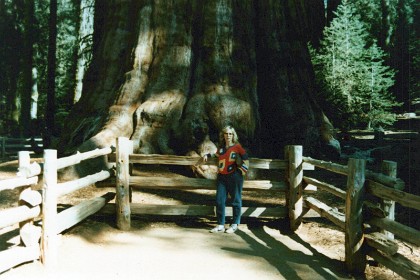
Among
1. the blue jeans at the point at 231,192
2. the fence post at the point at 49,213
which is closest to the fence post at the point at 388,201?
the blue jeans at the point at 231,192

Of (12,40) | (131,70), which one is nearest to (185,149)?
(131,70)

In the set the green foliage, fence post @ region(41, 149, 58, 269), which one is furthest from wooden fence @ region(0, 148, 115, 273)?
the green foliage

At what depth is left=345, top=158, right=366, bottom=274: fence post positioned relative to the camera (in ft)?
18.1

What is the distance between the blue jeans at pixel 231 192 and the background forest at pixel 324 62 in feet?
35.3

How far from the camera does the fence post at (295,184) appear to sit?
24.6 feet

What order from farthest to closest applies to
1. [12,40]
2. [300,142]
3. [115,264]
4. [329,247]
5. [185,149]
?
1. [12,40]
2. [300,142]
3. [185,149]
4. [329,247]
5. [115,264]

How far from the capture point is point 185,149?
10.3m

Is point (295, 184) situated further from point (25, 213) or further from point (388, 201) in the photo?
point (25, 213)

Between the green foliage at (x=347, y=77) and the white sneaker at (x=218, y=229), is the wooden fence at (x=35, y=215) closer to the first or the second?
the white sneaker at (x=218, y=229)

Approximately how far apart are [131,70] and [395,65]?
26092 millimetres

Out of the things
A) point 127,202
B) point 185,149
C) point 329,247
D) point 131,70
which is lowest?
point 329,247

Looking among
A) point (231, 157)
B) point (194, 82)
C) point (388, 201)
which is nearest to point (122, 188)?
point (231, 157)

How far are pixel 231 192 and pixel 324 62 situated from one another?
1529 centimetres

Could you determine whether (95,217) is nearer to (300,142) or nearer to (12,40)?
(300,142)
